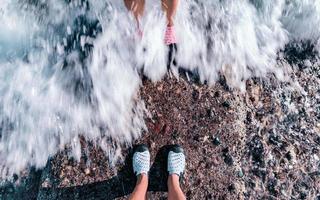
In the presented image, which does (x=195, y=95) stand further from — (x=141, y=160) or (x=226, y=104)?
(x=141, y=160)

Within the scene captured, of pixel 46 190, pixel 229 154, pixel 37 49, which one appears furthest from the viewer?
pixel 37 49

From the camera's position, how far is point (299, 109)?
3.76 m

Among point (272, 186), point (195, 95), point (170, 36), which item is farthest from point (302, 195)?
point (170, 36)

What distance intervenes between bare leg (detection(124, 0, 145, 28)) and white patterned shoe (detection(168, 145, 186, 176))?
47.1 inches

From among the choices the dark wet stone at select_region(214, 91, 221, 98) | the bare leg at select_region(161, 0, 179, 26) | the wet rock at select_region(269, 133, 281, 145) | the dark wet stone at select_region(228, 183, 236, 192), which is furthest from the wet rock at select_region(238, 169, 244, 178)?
the bare leg at select_region(161, 0, 179, 26)

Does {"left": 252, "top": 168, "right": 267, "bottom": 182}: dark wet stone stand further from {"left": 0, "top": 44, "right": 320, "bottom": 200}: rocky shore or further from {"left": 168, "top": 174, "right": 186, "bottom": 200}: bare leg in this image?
{"left": 168, "top": 174, "right": 186, "bottom": 200}: bare leg

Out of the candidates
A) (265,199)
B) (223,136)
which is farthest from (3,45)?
(265,199)

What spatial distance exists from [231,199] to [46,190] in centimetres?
153

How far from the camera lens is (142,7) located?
138 inches

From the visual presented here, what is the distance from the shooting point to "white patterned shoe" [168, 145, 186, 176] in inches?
132

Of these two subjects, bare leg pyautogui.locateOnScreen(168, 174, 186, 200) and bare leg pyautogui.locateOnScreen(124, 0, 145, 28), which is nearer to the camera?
bare leg pyautogui.locateOnScreen(168, 174, 186, 200)

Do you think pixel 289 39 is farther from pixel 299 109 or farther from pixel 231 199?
pixel 231 199

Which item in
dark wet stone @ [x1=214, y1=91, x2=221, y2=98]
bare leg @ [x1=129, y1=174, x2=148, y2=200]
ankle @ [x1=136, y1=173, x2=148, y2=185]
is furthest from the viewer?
dark wet stone @ [x1=214, y1=91, x2=221, y2=98]

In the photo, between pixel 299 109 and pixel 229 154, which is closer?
pixel 229 154
